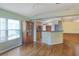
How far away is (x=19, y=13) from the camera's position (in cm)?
403

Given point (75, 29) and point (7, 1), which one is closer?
point (7, 1)

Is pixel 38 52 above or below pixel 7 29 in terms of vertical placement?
below

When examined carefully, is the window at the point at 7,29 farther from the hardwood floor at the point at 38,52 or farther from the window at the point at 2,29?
the hardwood floor at the point at 38,52

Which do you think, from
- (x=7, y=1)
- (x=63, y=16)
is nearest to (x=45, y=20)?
(x=63, y=16)

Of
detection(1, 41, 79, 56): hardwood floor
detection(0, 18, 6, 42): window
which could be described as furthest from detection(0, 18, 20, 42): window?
detection(1, 41, 79, 56): hardwood floor

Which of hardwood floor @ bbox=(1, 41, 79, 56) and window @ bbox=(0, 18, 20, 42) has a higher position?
window @ bbox=(0, 18, 20, 42)

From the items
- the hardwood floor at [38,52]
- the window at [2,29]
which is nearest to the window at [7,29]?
the window at [2,29]

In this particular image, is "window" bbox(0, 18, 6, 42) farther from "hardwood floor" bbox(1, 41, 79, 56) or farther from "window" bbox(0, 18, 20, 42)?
"hardwood floor" bbox(1, 41, 79, 56)

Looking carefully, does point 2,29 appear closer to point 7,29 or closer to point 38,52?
point 7,29

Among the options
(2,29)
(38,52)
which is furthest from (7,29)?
(38,52)

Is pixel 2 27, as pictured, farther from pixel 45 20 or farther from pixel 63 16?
pixel 63 16

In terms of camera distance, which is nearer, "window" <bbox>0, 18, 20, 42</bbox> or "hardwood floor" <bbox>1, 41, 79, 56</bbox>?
"hardwood floor" <bbox>1, 41, 79, 56</bbox>

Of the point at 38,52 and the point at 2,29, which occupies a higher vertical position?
the point at 2,29

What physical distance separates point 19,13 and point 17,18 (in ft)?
0.68
